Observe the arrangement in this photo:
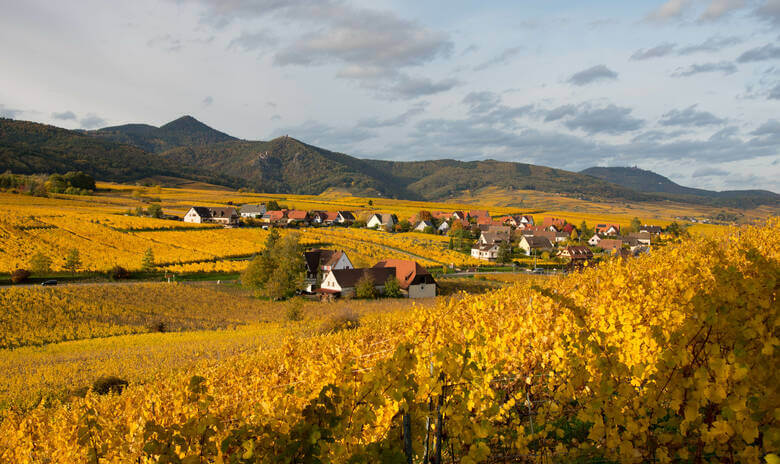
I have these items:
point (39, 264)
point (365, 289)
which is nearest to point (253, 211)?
point (39, 264)

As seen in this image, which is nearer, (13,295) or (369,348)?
(369,348)

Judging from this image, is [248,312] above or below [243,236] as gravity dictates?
below

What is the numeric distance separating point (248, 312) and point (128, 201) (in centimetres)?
8867

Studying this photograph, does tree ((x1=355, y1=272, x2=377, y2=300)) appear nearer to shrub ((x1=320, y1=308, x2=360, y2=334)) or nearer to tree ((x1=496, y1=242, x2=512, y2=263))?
shrub ((x1=320, y1=308, x2=360, y2=334))

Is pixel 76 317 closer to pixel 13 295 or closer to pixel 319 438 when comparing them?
pixel 13 295

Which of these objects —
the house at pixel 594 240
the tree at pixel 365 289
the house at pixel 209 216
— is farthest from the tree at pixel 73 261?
the house at pixel 594 240

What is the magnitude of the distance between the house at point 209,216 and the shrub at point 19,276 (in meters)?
48.2

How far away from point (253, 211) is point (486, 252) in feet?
226

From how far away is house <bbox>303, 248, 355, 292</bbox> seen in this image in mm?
57062

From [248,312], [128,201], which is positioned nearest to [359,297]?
[248,312]

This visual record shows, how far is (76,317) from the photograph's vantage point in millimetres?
34281

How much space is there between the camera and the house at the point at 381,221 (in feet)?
351

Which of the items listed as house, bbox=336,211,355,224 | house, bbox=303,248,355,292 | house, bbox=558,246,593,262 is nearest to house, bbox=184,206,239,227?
house, bbox=336,211,355,224

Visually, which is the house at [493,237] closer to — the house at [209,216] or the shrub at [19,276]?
the house at [209,216]
